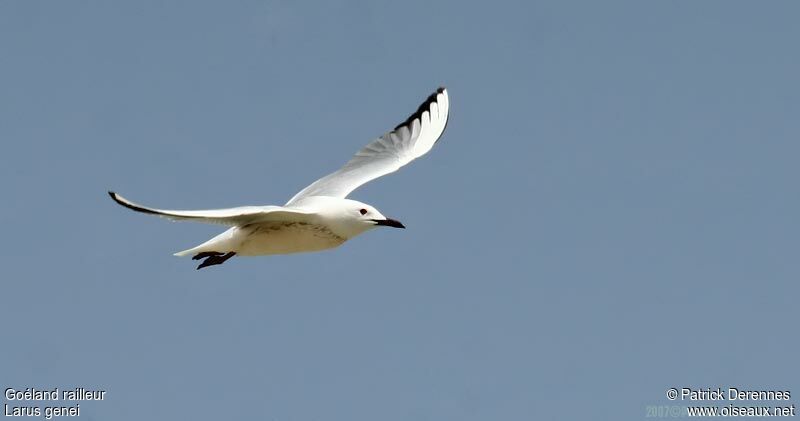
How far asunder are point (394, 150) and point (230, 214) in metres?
5.82

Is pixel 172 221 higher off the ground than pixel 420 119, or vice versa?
pixel 420 119

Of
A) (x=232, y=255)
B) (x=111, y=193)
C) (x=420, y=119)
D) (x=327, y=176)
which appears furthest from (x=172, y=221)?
(x=420, y=119)

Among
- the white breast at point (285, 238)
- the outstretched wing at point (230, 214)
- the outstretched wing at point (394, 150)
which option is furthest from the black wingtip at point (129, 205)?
the outstretched wing at point (394, 150)

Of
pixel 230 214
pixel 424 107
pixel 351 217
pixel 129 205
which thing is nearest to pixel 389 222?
pixel 351 217

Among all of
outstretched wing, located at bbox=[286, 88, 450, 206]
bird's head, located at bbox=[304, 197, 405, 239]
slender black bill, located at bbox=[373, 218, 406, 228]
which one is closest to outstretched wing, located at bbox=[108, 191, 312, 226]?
bird's head, located at bbox=[304, 197, 405, 239]

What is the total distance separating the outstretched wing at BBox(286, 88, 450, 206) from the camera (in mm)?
19438

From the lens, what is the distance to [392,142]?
20.7m

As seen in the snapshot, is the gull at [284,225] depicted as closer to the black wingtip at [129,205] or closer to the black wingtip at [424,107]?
the black wingtip at [129,205]

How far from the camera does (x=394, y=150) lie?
808 inches

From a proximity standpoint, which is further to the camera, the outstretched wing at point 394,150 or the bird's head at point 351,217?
the outstretched wing at point 394,150

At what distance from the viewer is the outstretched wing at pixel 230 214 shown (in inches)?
546

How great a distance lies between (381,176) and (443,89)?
2353mm

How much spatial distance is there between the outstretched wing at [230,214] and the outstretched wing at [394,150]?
10.3 feet

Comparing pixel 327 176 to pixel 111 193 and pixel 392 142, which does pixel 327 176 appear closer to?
pixel 392 142
